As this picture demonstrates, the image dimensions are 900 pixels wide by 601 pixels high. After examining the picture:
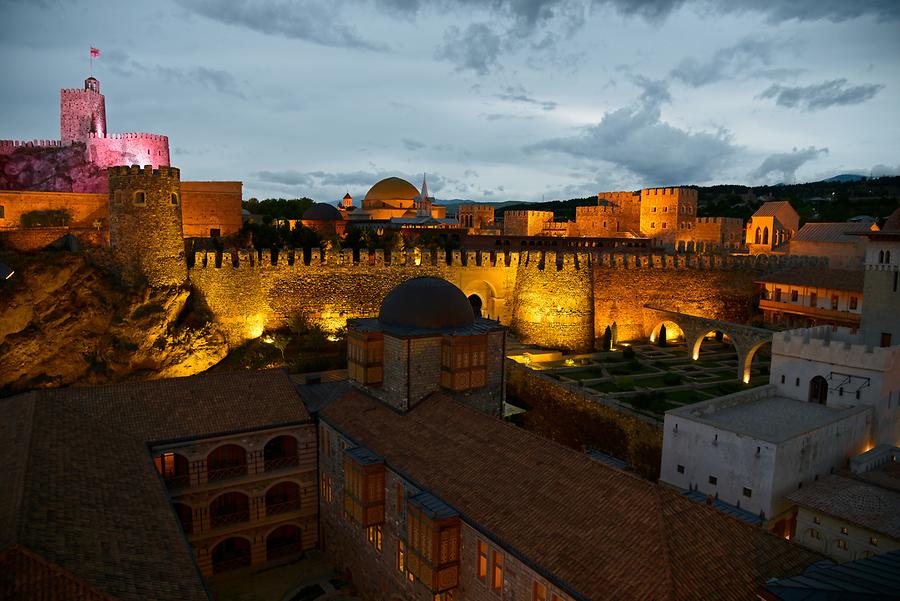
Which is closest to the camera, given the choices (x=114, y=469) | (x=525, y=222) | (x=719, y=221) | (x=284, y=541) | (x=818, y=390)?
(x=114, y=469)

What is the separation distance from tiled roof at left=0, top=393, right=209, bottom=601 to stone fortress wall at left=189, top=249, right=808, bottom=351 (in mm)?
14096

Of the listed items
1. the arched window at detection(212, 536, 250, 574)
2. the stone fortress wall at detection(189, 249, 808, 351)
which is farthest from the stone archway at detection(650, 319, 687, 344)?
the arched window at detection(212, 536, 250, 574)

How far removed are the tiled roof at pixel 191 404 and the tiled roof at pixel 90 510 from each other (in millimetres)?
1250

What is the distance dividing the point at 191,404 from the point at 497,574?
31.5 feet

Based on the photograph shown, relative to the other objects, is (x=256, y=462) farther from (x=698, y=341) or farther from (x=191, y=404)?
(x=698, y=341)

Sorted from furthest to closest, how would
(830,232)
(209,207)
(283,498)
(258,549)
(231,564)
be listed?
(830,232)
(209,207)
(283,498)
(258,549)
(231,564)

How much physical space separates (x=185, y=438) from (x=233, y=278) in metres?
13.2

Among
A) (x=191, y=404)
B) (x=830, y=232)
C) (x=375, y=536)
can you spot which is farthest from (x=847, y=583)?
(x=830, y=232)

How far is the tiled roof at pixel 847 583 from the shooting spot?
6844 millimetres

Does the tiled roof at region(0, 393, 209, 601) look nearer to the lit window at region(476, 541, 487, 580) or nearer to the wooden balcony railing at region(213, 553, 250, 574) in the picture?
the lit window at region(476, 541, 487, 580)

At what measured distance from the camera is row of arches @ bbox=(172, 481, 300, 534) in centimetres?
1577

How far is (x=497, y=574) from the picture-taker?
1012cm

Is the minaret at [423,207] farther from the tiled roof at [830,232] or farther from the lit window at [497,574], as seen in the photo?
the lit window at [497,574]

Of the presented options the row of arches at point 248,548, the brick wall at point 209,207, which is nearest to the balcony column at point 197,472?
the row of arches at point 248,548
